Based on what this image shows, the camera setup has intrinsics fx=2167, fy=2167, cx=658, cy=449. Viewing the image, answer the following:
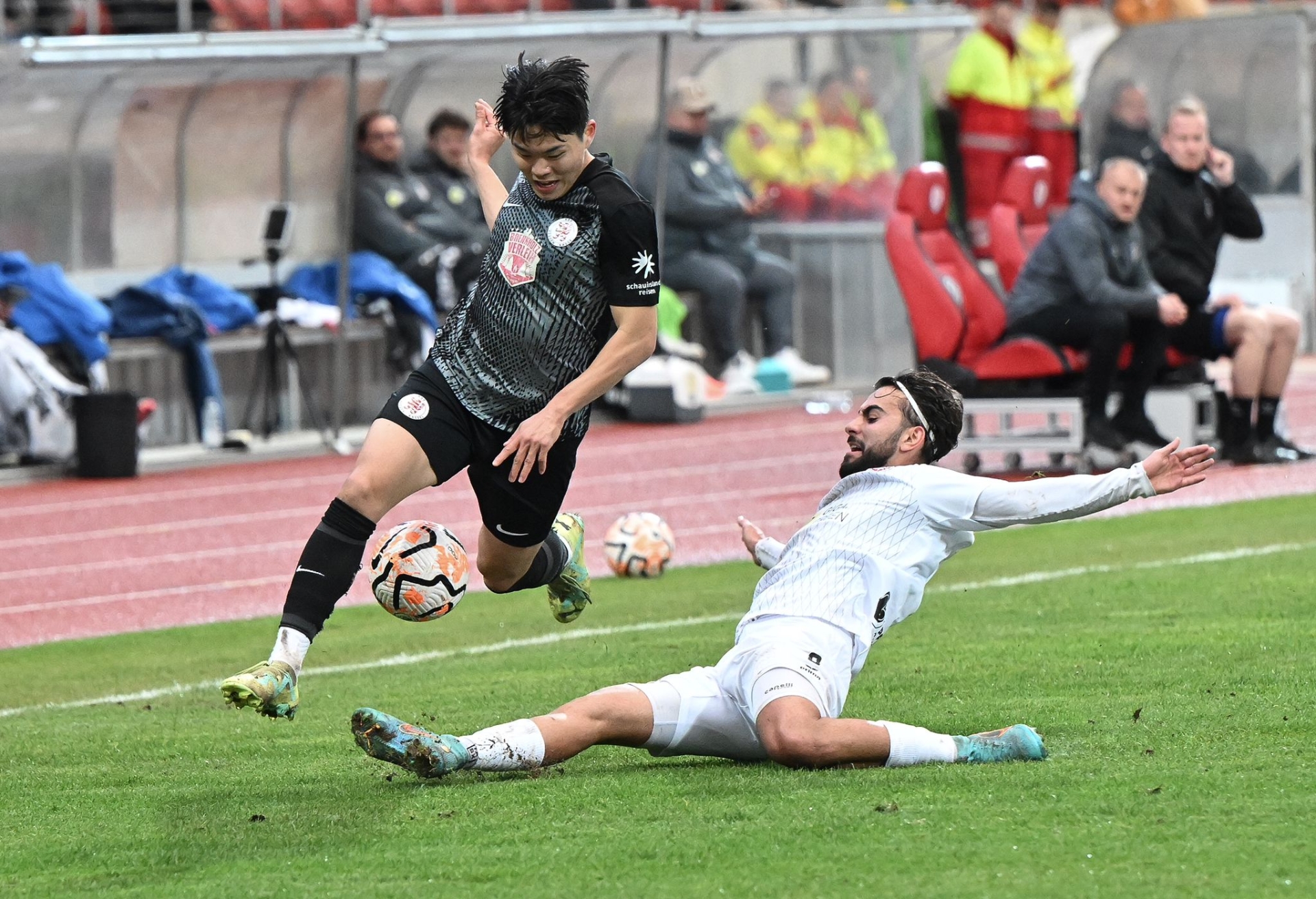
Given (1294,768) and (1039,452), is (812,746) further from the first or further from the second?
(1039,452)

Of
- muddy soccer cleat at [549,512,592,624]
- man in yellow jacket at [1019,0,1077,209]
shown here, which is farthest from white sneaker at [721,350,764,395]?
muddy soccer cleat at [549,512,592,624]

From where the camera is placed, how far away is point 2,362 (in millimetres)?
15023

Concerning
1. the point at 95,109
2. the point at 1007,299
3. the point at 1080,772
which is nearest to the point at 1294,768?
the point at 1080,772

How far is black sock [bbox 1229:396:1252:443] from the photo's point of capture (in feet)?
45.9

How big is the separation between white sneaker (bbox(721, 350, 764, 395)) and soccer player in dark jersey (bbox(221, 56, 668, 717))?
41.4ft

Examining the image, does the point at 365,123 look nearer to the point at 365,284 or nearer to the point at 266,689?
the point at 365,284

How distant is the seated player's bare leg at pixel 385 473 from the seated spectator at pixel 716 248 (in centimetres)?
1285

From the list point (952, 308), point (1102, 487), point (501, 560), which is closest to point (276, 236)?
point (952, 308)

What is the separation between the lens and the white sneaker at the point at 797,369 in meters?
19.6

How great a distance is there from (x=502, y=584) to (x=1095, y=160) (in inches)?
664

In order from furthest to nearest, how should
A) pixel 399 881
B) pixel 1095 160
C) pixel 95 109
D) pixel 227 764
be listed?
pixel 1095 160
pixel 95 109
pixel 227 764
pixel 399 881

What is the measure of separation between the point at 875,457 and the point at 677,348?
12.6 metres

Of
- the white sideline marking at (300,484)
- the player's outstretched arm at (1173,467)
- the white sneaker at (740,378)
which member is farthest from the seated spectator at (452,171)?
→ the player's outstretched arm at (1173,467)

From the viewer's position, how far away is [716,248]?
64.1ft
